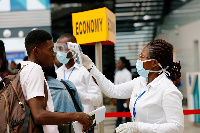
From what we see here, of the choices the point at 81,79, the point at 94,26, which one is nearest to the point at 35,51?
the point at 94,26

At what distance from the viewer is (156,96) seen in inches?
96.3

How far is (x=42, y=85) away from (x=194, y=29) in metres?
11.4

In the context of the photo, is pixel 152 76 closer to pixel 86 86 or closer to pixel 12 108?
pixel 86 86

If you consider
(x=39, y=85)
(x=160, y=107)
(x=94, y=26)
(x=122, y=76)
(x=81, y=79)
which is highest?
(x=94, y=26)

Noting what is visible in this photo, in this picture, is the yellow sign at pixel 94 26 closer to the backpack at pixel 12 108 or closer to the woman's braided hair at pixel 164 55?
the woman's braided hair at pixel 164 55

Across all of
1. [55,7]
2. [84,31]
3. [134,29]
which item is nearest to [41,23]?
[55,7]

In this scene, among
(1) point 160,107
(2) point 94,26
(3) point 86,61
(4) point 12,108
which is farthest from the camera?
(2) point 94,26

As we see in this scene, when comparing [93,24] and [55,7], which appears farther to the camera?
[55,7]

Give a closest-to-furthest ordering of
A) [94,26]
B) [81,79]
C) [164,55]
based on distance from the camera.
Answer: [164,55]
[94,26]
[81,79]

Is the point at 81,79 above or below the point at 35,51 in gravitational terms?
below

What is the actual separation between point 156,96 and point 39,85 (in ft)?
3.11

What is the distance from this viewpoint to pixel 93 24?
335cm

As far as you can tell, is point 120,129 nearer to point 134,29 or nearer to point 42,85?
point 42,85

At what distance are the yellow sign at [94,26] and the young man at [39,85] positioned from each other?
3.87 ft
